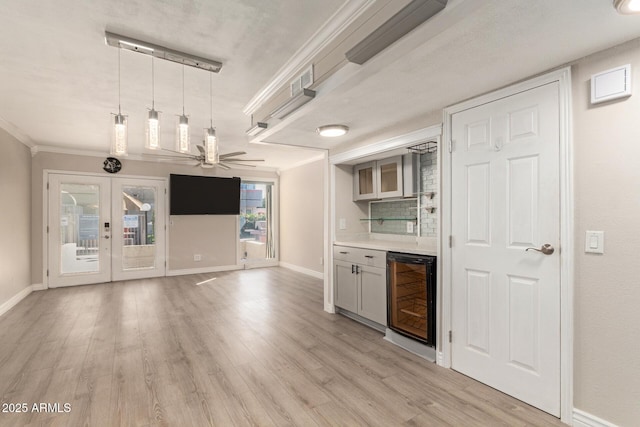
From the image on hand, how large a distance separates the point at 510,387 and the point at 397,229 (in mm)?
2096

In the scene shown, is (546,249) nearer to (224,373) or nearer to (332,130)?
(332,130)

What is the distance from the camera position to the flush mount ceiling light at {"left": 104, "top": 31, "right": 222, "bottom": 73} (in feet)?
6.91

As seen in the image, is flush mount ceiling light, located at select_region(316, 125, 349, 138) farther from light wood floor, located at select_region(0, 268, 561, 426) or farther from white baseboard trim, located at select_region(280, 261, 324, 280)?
white baseboard trim, located at select_region(280, 261, 324, 280)

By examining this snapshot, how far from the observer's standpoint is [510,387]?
2197 millimetres

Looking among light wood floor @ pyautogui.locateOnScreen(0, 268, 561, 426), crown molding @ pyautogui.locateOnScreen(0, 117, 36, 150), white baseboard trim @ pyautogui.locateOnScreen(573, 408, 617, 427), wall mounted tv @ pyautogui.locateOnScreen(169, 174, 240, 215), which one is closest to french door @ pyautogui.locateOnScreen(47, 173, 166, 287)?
wall mounted tv @ pyautogui.locateOnScreen(169, 174, 240, 215)

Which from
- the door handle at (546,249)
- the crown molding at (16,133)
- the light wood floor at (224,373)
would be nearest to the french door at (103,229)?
the crown molding at (16,133)

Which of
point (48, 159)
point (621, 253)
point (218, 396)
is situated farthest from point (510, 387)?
point (48, 159)

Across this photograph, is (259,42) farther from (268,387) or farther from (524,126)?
(268,387)

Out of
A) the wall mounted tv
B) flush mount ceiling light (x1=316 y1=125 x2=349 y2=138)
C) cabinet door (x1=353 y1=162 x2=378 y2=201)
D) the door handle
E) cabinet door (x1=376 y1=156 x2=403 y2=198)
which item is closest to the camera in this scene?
the door handle

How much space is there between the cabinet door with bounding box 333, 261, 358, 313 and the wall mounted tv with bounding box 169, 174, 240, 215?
12.9 feet

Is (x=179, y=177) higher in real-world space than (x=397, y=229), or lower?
higher

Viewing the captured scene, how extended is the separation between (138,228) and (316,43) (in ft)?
18.8

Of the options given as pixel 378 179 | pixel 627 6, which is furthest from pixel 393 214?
pixel 627 6

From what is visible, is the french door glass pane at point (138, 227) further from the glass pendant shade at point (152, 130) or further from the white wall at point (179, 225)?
the glass pendant shade at point (152, 130)
